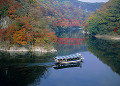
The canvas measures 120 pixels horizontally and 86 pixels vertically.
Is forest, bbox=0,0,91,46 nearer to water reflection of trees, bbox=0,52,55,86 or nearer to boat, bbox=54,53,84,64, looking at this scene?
water reflection of trees, bbox=0,52,55,86

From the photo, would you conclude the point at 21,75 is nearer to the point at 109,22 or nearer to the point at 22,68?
the point at 22,68

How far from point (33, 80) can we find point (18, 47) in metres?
14.5

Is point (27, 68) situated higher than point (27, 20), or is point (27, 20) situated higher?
point (27, 20)

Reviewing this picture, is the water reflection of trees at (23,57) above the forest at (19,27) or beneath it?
beneath

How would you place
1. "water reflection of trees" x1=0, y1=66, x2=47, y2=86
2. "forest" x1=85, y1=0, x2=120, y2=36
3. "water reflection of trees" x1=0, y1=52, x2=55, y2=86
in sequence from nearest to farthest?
1. "water reflection of trees" x1=0, y1=66, x2=47, y2=86
2. "water reflection of trees" x1=0, y1=52, x2=55, y2=86
3. "forest" x1=85, y1=0, x2=120, y2=36

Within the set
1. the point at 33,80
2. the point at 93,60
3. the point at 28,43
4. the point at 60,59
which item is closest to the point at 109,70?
the point at 93,60

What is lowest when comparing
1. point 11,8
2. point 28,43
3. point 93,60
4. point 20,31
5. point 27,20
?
point 93,60

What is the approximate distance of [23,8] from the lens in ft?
126

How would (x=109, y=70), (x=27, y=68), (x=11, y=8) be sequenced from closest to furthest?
(x=27, y=68) → (x=109, y=70) → (x=11, y=8)

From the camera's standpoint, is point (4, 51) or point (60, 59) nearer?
point (60, 59)

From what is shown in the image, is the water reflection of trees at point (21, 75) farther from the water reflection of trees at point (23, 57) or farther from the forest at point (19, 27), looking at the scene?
the forest at point (19, 27)

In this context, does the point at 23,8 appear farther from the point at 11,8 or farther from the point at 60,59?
the point at 60,59

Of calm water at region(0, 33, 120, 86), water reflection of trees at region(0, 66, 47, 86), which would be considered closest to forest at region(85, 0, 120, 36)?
calm water at region(0, 33, 120, 86)

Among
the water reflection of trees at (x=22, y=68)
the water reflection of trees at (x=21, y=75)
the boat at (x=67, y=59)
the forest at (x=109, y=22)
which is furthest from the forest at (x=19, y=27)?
the forest at (x=109, y=22)
